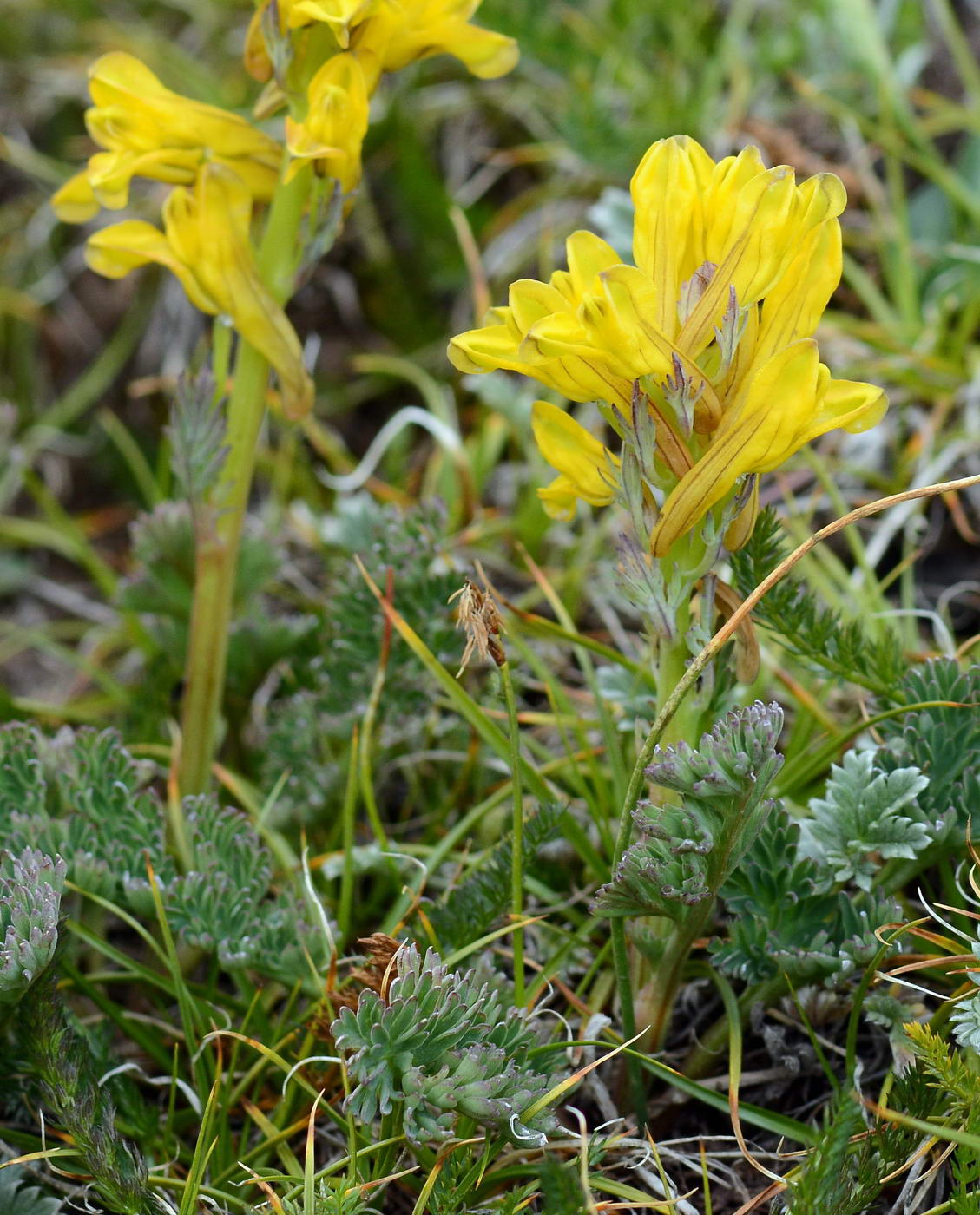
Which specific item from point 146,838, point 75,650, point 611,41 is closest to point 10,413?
point 75,650

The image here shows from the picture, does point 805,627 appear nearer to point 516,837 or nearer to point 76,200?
point 516,837

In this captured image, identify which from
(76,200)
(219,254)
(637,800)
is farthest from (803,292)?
(76,200)

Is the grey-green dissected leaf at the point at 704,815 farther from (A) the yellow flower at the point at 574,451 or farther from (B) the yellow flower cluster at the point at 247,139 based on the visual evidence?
(B) the yellow flower cluster at the point at 247,139

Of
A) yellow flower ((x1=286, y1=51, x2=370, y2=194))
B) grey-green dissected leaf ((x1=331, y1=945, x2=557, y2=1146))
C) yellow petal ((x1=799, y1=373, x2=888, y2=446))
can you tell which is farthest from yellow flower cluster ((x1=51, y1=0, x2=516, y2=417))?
grey-green dissected leaf ((x1=331, y1=945, x2=557, y2=1146))

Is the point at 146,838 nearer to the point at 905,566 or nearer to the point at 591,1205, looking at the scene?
the point at 591,1205

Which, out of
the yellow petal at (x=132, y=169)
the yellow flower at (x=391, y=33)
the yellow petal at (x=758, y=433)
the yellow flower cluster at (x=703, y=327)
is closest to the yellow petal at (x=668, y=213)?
the yellow flower cluster at (x=703, y=327)

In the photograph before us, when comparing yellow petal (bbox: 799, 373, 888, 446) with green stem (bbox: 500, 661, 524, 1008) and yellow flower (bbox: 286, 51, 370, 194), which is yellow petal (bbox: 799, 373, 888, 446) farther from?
yellow flower (bbox: 286, 51, 370, 194)
